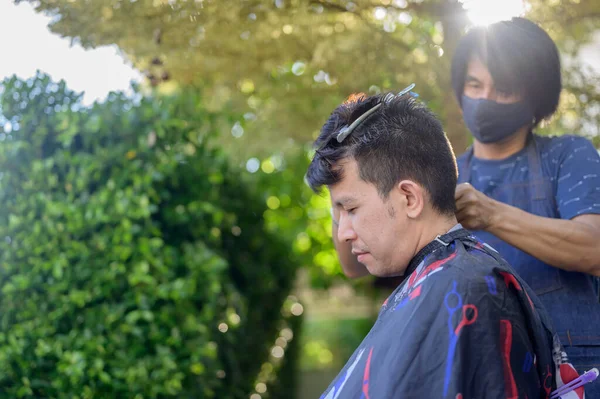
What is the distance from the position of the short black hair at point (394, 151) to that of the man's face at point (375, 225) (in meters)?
0.02

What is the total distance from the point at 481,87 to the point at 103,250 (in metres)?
1.82

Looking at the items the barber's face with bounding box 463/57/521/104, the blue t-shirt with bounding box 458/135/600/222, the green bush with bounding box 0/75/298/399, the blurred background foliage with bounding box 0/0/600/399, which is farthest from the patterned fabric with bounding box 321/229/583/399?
the green bush with bounding box 0/75/298/399

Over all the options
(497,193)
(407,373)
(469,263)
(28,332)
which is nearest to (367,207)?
(469,263)

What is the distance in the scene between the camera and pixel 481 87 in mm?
2355

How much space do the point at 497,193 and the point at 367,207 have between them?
680mm

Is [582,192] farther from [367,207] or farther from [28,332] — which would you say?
[28,332]

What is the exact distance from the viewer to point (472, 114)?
2336 mm

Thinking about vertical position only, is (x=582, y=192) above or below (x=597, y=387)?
above

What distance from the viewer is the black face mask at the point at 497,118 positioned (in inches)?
89.7

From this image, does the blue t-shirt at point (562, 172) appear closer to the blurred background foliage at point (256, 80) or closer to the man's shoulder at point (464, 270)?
the blurred background foliage at point (256, 80)

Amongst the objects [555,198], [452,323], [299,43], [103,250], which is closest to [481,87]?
[555,198]

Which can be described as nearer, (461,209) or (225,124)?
(461,209)

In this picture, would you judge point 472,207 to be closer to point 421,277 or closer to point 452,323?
point 421,277

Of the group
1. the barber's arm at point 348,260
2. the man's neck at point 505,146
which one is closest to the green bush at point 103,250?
the barber's arm at point 348,260
